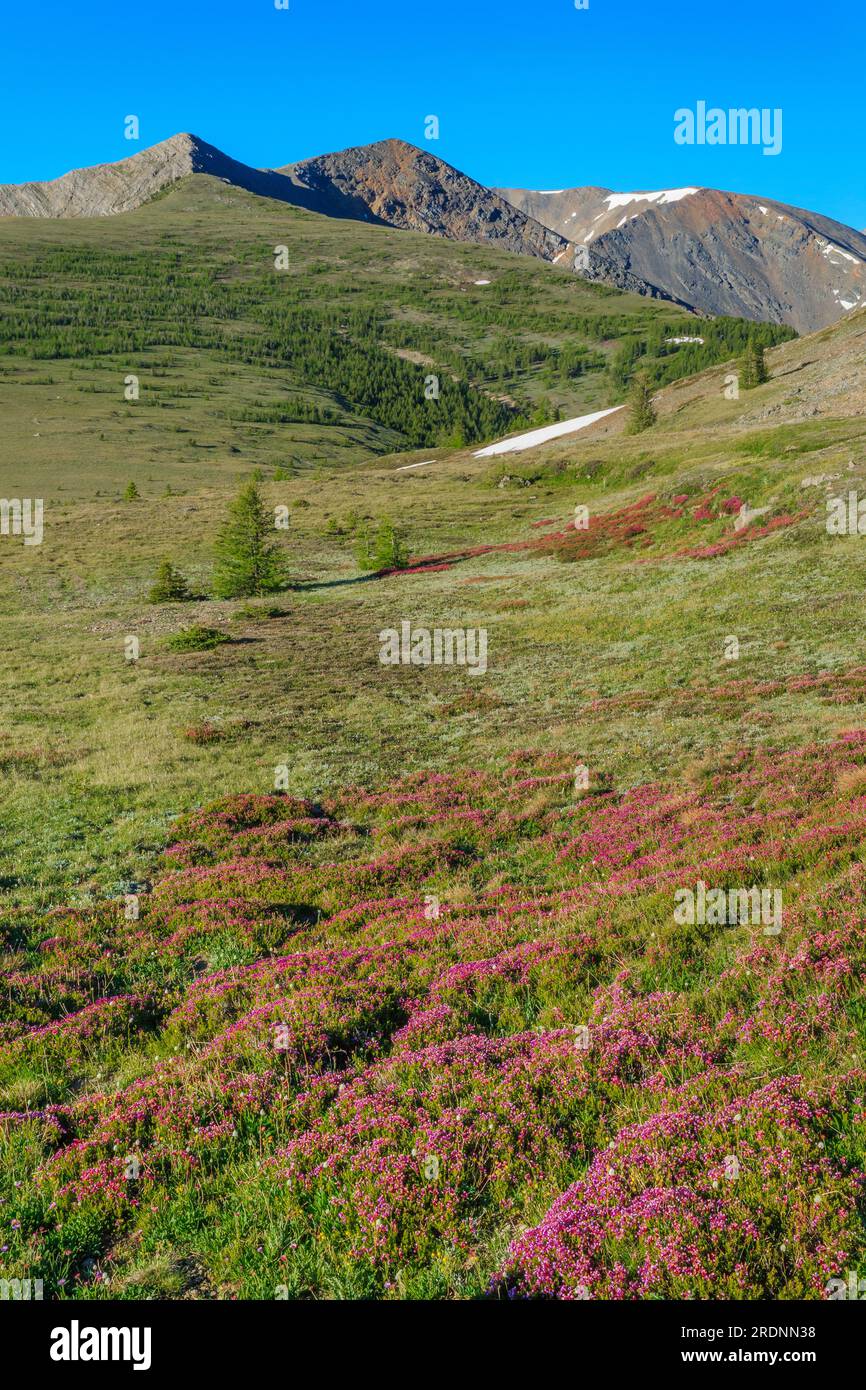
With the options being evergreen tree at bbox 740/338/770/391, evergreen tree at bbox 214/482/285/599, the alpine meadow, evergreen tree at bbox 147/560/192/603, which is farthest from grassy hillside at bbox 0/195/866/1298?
evergreen tree at bbox 740/338/770/391

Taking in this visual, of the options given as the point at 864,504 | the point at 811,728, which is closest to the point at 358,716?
the point at 811,728

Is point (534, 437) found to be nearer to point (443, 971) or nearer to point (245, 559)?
point (245, 559)

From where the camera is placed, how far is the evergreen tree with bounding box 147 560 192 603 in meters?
51.3

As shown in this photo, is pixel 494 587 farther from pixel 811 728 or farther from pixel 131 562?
pixel 131 562

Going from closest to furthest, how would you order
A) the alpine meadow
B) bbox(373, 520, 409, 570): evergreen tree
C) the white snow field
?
the alpine meadow, bbox(373, 520, 409, 570): evergreen tree, the white snow field

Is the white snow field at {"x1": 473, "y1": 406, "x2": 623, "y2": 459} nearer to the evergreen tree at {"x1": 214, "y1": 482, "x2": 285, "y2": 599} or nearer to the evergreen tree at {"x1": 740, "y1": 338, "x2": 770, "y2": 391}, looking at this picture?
the evergreen tree at {"x1": 740, "y1": 338, "x2": 770, "y2": 391}

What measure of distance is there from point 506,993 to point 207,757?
49.7 feet

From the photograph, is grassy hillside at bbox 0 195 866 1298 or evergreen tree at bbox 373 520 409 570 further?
evergreen tree at bbox 373 520 409 570

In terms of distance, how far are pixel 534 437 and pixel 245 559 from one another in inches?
3446

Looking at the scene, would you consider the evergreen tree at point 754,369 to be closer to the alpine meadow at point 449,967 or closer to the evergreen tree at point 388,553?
the evergreen tree at point 388,553

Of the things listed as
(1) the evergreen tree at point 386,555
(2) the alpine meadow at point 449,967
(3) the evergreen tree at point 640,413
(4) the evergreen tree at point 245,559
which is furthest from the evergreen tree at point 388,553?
(3) the evergreen tree at point 640,413

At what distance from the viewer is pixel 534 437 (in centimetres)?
12600

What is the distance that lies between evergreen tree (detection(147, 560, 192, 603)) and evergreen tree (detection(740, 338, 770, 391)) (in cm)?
7659

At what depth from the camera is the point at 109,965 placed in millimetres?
9742
